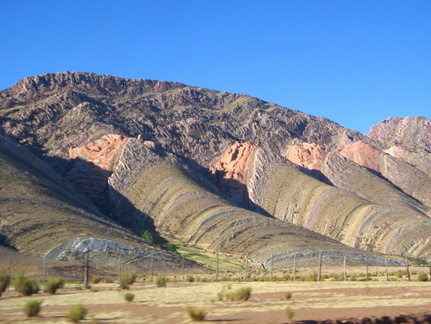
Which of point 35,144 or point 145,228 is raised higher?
point 35,144

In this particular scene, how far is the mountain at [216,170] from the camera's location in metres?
71.3

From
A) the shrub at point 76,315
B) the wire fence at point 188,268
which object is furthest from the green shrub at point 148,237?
the shrub at point 76,315

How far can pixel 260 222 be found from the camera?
72.4 meters

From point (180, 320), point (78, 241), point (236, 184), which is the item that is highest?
point (236, 184)

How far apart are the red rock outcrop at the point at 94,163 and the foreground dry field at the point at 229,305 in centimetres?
6424

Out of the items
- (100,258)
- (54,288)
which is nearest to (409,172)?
(100,258)

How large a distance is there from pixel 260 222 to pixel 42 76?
92.0 metres

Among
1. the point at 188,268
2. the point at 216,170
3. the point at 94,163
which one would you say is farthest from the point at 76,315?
the point at 216,170

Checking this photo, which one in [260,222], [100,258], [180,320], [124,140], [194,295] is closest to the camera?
[180,320]

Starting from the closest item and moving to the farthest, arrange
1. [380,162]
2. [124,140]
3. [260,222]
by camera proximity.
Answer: [260,222]
[124,140]
[380,162]

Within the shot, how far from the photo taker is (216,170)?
114 m

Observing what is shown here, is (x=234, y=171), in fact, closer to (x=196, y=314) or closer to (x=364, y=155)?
(x=364, y=155)

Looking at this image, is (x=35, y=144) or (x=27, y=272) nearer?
(x=27, y=272)

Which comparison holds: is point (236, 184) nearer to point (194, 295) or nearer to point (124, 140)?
point (124, 140)
